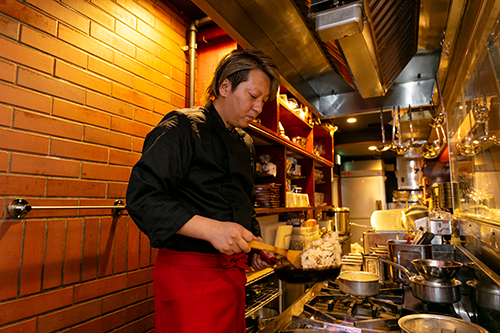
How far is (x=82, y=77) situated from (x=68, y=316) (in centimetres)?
119

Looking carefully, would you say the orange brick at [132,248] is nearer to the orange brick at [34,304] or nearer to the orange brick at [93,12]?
the orange brick at [34,304]

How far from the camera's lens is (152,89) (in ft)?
6.67

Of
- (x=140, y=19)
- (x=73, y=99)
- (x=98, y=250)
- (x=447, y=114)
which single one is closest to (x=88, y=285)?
(x=98, y=250)

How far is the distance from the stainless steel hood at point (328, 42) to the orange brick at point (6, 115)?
93 centimetres

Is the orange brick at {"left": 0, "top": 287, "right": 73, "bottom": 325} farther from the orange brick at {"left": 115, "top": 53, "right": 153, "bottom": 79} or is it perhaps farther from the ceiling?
the ceiling

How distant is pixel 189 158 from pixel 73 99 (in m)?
0.82

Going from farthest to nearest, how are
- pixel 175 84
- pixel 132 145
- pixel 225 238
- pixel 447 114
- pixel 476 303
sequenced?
pixel 447 114, pixel 175 84, pixel 132 145, pixel 476 303, pixel 225 238

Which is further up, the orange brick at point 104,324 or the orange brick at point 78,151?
the orange brick at point 78,151

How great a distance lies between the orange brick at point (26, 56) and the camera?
1282 millimetres

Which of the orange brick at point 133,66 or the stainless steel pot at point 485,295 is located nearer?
the stainless steel pot at point 485,295

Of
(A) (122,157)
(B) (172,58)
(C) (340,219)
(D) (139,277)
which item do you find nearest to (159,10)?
(B) (172,58)

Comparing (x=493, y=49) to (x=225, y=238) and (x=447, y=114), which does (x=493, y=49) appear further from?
(x=447, y=114)

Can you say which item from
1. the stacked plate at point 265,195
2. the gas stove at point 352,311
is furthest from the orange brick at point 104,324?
the stacked plate at point 265,195

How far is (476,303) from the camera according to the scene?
3.77ft
